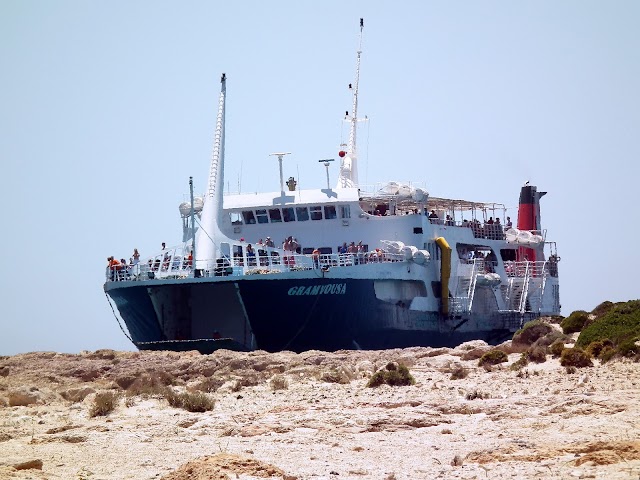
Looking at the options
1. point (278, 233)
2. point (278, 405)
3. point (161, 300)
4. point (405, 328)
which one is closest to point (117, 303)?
point (161, 300)

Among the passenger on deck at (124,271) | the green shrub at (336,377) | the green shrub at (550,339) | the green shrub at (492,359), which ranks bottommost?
the green shrub at (336,377)

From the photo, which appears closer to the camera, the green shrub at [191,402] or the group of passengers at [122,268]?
the green shrub at [191,402]

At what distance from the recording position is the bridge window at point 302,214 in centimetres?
4106

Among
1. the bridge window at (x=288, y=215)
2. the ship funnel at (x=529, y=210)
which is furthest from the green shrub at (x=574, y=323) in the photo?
the ship funnel at (x=529, y=210)

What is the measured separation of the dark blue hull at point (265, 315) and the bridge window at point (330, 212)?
3421mm

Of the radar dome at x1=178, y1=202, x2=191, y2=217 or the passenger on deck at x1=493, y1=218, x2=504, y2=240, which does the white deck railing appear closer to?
the radar dome at x1=178, y1=202, x2=191, y2=217

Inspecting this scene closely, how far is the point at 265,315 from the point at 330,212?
6501 millimetres

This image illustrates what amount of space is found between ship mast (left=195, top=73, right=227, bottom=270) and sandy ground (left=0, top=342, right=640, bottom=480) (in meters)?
12.8

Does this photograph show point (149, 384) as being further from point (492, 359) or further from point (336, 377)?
point (492, 359)

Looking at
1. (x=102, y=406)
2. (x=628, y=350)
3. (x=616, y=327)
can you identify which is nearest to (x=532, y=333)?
(x=616, y=327)

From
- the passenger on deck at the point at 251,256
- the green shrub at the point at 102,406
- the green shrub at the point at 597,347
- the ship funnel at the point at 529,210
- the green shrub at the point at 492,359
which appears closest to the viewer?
the green shrub at the point at 102,406

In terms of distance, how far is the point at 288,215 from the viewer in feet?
135

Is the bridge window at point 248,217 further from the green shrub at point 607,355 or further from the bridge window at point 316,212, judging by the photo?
the green shrub at point 607,355

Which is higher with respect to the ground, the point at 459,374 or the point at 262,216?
the point at 262,216
